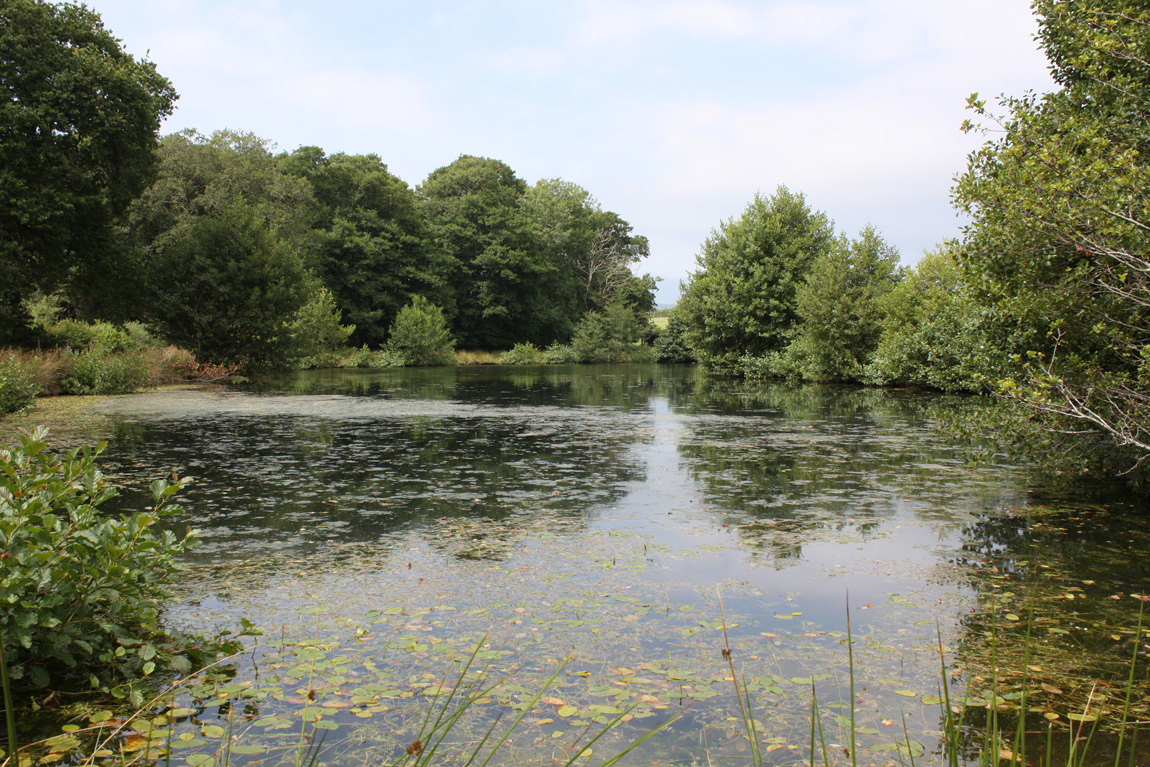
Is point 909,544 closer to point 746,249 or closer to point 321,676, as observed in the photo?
point 321,676

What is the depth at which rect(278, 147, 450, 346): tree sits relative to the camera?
2124 inches

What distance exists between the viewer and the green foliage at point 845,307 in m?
A: 29.1

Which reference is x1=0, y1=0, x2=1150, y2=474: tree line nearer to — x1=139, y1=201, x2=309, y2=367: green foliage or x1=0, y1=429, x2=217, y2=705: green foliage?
x1=139, y1=201, x2=309, y2=367: green foliage

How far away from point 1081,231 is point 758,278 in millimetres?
30293

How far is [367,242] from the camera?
54344mm

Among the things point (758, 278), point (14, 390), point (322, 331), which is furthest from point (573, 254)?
point (14, 390)

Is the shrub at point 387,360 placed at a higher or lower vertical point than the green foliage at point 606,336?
lower

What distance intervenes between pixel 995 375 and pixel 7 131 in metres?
26.1

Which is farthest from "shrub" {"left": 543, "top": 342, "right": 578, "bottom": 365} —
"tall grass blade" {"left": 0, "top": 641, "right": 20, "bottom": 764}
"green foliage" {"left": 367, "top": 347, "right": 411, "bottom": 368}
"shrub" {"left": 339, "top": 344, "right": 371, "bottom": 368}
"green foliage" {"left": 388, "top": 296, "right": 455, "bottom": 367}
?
"tall grass blade" {"left": 0, "top": 641, "right": 20, "bottom": 764}

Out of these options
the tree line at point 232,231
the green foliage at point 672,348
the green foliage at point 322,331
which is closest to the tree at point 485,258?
the tree line at point 232,231

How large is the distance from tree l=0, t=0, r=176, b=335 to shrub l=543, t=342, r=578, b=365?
40510 mm

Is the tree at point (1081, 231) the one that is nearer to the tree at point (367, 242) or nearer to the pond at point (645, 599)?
the pond at point (645, 599)

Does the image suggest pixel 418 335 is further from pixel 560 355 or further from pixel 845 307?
pixel 845 307

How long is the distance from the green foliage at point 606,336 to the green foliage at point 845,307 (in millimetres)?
32093
